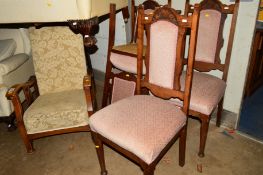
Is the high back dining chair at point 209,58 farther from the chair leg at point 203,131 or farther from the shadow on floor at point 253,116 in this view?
the shadow on floor at point 253,116

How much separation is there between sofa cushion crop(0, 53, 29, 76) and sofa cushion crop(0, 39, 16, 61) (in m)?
0.06

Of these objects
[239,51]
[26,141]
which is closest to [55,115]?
[26,141]

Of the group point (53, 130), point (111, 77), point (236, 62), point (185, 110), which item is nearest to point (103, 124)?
point (185, 110)

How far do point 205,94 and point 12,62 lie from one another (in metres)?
2.00

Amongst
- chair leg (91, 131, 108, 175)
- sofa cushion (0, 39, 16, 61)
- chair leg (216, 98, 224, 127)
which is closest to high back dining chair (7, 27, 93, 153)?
chair leg (91, 131, 108, 175)

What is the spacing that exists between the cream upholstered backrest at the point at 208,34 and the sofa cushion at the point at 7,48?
2.08 m

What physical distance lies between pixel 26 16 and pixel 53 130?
1014mm

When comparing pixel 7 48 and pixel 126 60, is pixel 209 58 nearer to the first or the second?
pixel 126 60

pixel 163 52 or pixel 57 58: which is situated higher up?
pixel 163 52

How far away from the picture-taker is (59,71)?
2.46m

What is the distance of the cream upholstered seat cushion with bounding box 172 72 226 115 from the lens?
1823mm

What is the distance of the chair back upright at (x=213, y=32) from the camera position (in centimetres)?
202

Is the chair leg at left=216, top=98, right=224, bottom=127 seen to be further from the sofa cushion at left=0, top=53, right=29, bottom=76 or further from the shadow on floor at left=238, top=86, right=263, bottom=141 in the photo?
the sofa cushion at left=0, top=53, right=29, bottom=76

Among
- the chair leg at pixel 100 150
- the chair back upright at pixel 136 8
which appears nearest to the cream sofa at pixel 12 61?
the chair leg at pixel 100 150
